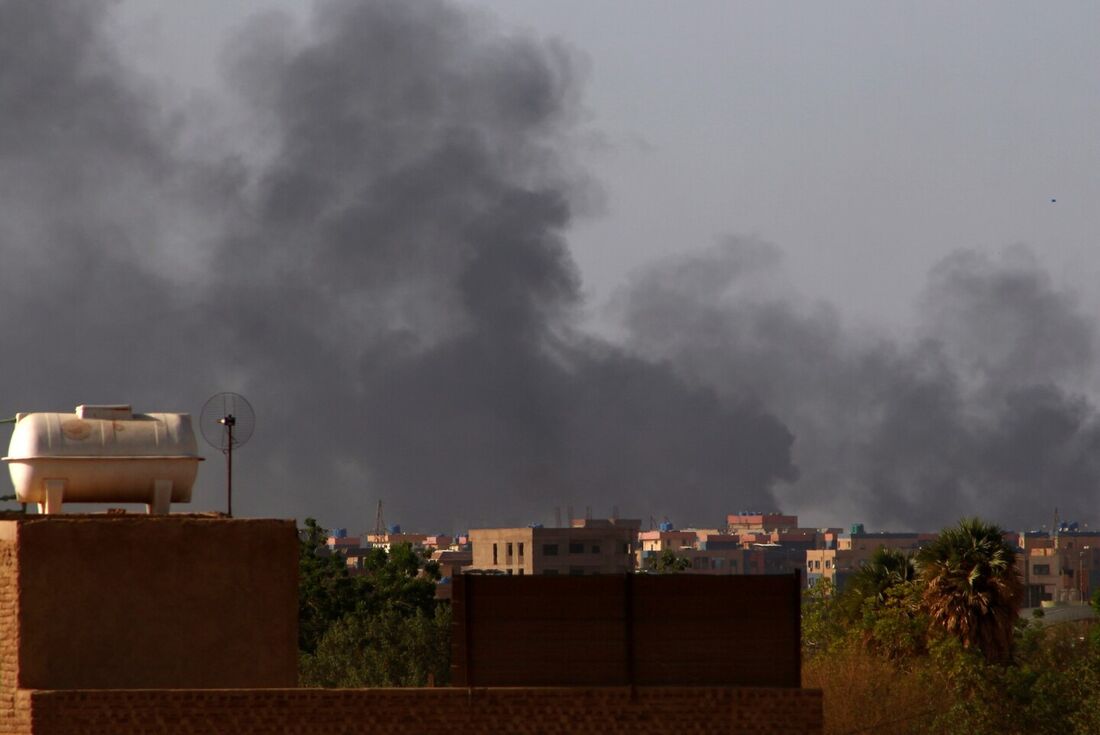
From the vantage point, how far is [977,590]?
60812mm

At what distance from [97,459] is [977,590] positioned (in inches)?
1381

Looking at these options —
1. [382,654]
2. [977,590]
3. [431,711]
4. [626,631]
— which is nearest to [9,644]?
[431,711]

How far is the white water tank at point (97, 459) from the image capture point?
108ft

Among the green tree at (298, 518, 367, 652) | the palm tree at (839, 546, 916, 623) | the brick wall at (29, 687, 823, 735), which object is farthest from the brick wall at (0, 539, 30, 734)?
the green tree at (298, 518, 367, 652)

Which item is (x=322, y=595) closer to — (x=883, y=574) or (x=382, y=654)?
(x=382, y=654)

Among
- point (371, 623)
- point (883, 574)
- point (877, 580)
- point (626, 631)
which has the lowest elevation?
point (626, 631)

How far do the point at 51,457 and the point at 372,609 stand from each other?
5639 centimetres

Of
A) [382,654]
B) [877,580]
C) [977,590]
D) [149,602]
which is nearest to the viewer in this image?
[149,602]

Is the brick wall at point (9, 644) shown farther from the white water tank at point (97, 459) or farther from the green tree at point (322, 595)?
the green tree at point (322, 595)

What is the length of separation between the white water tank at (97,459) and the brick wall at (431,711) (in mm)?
4649

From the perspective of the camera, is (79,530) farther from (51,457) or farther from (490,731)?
(490,731)

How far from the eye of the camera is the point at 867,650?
63.7 metres

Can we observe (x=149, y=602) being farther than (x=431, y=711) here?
Yes

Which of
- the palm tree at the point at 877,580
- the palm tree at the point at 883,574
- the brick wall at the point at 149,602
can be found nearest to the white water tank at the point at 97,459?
the brick wall at the point at 149,602
